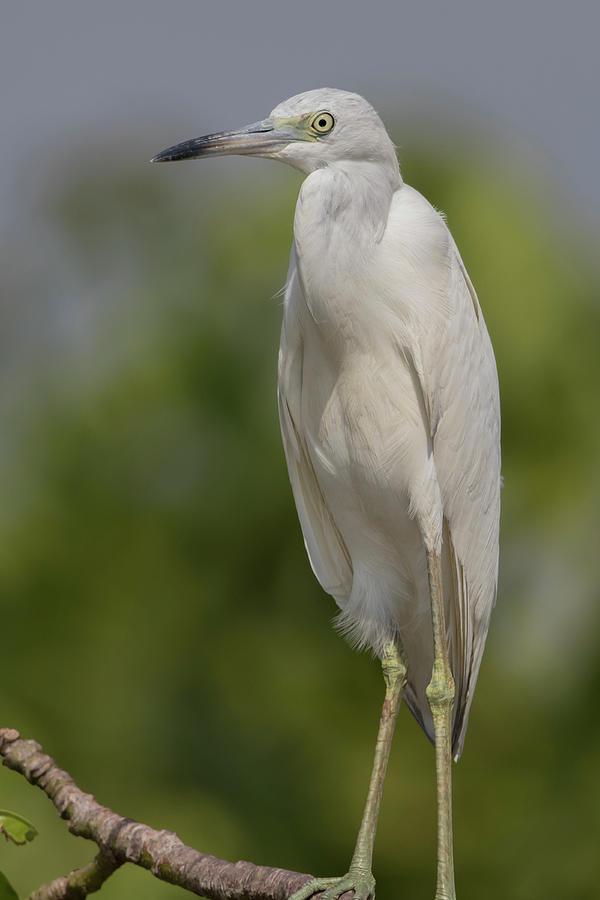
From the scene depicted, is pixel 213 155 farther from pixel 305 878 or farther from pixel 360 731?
pixel 360 731

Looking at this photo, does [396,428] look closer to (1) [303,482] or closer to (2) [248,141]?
(1) [303,482]

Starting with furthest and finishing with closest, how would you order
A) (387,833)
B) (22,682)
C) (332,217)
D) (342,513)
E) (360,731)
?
1. (22,682)
2. (360,731)
3. (387,833)
4. (342,513)
5. (332,217)

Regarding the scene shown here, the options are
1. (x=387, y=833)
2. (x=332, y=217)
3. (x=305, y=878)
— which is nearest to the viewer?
(x=305, y=878)

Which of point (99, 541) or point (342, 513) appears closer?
point (342, 513)

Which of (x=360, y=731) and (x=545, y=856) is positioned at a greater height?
(x=360, y=731)

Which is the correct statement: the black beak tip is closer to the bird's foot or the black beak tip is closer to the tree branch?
the tree branch

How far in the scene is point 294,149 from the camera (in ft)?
8.38

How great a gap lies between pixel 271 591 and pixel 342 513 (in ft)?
18.9

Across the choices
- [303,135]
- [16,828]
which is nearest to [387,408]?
[303,135]

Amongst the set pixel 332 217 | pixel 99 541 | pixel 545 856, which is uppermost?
pixel 332 217

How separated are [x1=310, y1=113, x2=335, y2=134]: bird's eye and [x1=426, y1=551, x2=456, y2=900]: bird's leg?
3.49ft

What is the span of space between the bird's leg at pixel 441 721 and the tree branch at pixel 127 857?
1.53 feet

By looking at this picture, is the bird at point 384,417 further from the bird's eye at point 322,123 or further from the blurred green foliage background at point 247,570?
the blurred green foliage background at point 247,570

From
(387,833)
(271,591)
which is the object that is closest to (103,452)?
(271,591)
